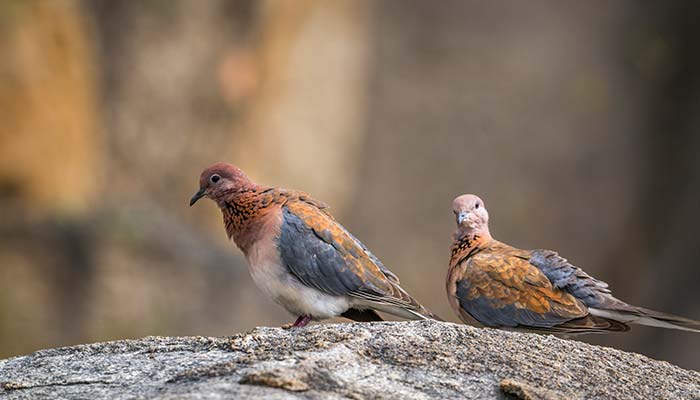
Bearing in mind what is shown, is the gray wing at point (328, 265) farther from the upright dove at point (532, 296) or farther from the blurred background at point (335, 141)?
the blurred background at point (335, 141)

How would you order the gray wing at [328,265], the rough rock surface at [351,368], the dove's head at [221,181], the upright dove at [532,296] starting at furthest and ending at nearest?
the dove's head at [221,181] < the gray wing at [328,265] < the upright dove at [532,296] < the rough rock surface at [351,368]

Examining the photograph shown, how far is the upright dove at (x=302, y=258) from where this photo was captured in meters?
5.40

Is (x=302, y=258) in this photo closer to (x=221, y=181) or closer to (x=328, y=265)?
(x=328, y=265)

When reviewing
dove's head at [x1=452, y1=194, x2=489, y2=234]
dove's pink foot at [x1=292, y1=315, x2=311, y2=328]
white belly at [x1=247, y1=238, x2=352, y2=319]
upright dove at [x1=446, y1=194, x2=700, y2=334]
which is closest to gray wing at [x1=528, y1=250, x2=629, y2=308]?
upright dove at [x1=446, y1=194, x2=700, y2=334]

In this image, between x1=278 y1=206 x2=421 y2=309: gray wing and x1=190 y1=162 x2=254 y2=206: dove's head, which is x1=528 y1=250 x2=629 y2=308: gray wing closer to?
x1=278 y1=206 x2=421 y2=309: gray wing

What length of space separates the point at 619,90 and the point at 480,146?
6.45 ft

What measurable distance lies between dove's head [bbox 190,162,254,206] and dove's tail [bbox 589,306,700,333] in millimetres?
1895

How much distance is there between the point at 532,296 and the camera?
17.4 ft

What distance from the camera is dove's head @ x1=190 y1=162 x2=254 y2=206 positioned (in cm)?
562

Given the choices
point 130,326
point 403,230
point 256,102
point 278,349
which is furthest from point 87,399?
point 403,230

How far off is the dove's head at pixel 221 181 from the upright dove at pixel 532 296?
120cm

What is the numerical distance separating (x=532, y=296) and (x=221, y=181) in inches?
66.5

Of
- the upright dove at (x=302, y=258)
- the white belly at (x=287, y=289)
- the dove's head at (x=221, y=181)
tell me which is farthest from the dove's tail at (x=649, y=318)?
the dove's head at (x=221, y=181)

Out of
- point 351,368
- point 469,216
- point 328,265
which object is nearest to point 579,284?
point 469,216
